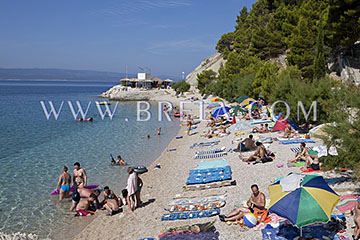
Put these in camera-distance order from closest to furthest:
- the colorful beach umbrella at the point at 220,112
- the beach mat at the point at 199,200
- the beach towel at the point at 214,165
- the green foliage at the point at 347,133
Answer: the green foliage at the point at 347,133 < the beach mat at the point at 199,200 < the beach towel at the point at 214,165 < the colorful beach umbrella at the point at 220,112

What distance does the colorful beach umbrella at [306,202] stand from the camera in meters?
5.81

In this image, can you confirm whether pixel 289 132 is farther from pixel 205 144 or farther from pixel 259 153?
pixel 205 144

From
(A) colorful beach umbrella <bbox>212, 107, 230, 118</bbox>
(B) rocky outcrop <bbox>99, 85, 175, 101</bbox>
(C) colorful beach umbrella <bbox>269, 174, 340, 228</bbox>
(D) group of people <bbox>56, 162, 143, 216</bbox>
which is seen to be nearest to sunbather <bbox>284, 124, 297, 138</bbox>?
(A) colorful beach umbrella <bbox>212, 107, 230, 118</bbox>

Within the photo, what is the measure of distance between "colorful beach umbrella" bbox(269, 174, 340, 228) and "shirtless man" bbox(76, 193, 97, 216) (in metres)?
6.34

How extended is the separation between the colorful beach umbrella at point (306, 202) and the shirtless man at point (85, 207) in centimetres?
634

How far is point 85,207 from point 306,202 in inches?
280

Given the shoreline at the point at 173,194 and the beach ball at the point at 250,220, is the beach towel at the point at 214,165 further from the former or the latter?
the beach ball at the point at 250,220

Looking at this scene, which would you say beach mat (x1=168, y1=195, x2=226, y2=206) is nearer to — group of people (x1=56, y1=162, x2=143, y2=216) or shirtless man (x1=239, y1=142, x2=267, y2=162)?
group of people (x1=56, y1=162, x2=143, y2=216)

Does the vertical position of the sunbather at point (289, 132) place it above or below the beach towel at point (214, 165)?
above

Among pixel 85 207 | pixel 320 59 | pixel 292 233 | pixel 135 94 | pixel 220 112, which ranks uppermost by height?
pixel 320 59

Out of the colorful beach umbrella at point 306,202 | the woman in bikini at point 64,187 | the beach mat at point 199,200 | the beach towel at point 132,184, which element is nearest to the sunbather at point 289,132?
the beach mat at point 199,200

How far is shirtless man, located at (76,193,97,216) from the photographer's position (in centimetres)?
1020

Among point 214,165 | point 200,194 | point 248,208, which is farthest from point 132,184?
point 214,165

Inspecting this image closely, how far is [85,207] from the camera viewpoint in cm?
1021
